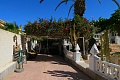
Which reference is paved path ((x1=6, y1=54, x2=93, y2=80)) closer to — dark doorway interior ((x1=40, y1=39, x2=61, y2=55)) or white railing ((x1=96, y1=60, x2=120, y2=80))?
white railing ((x1=96, y1=60, x2=120, y2=80))

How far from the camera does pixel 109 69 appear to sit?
25.0 feet

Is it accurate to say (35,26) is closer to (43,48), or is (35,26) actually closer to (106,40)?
(106,40)

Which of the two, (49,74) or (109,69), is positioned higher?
(109,69)

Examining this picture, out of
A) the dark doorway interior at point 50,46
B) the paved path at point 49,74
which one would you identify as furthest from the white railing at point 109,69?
the dark doorway interior at point 50,46

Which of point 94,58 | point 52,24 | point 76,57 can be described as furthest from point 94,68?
point 52,24

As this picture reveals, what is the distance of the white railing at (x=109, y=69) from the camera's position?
6.89 metres

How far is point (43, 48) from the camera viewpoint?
114 feet

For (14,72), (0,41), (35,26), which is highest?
(35,26)

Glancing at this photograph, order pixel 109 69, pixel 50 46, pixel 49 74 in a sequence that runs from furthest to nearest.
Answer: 1. pixel 50 46
2. pixel 49 74
3. pixel 109 69

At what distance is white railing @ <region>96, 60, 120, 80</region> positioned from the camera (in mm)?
6888

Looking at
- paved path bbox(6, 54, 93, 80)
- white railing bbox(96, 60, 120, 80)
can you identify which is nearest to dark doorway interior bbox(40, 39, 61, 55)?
paved path bbox(6, 54, 93, 80)

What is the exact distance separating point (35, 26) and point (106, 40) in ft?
36.6

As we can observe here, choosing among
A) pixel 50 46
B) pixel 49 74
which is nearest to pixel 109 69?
pixel 49 74

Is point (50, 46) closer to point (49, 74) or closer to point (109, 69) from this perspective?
point (49, 74)
